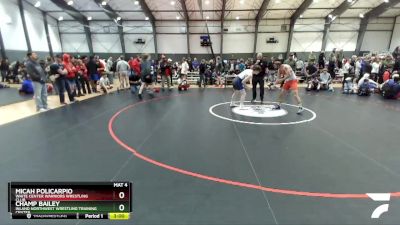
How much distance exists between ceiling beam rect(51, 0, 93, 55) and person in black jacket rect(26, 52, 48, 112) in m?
16.6

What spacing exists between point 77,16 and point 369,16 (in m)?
29.1

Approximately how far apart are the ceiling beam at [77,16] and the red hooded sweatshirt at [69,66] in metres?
14.4

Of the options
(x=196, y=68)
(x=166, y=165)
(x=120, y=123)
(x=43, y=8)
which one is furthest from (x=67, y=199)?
(x=43, y=8)

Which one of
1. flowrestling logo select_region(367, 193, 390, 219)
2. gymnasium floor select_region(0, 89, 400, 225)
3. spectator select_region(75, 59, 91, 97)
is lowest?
flowrestling logo select_region(367, 193, 390, 219)

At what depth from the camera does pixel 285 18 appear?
26781mm

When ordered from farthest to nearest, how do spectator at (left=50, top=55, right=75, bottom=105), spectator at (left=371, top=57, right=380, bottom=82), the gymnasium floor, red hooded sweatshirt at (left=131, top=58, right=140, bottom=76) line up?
spectator at (left=371, top=57, right=380, bottom=82), red hooded sweatshirt at (left=131, top=58, right=140, bottom=76), spectator at (left=50, top=55, right=75, bottom=105), the gymnasium floor

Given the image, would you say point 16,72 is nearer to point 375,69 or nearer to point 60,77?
point 60,77

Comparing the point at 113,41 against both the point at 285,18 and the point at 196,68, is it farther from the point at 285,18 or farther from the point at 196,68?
the point at 285,18

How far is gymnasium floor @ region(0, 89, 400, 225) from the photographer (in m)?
3.16

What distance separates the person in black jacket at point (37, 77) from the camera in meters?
8.26

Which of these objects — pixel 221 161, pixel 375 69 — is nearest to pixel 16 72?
pixel 221 161

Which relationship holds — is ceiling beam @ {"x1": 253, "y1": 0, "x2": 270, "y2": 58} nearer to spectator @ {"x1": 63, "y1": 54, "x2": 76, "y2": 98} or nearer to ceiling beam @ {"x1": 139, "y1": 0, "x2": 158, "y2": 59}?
ceiling beam @ {"x1": 139, "y1": 0, "x2": 158, "y2": 59}

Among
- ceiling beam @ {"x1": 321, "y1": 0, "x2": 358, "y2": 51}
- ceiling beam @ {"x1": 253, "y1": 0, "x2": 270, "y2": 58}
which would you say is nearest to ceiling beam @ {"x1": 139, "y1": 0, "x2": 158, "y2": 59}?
ceiling beam @ {"x1": 253, "y1": 0, "x2": 270, "y2": 58}
